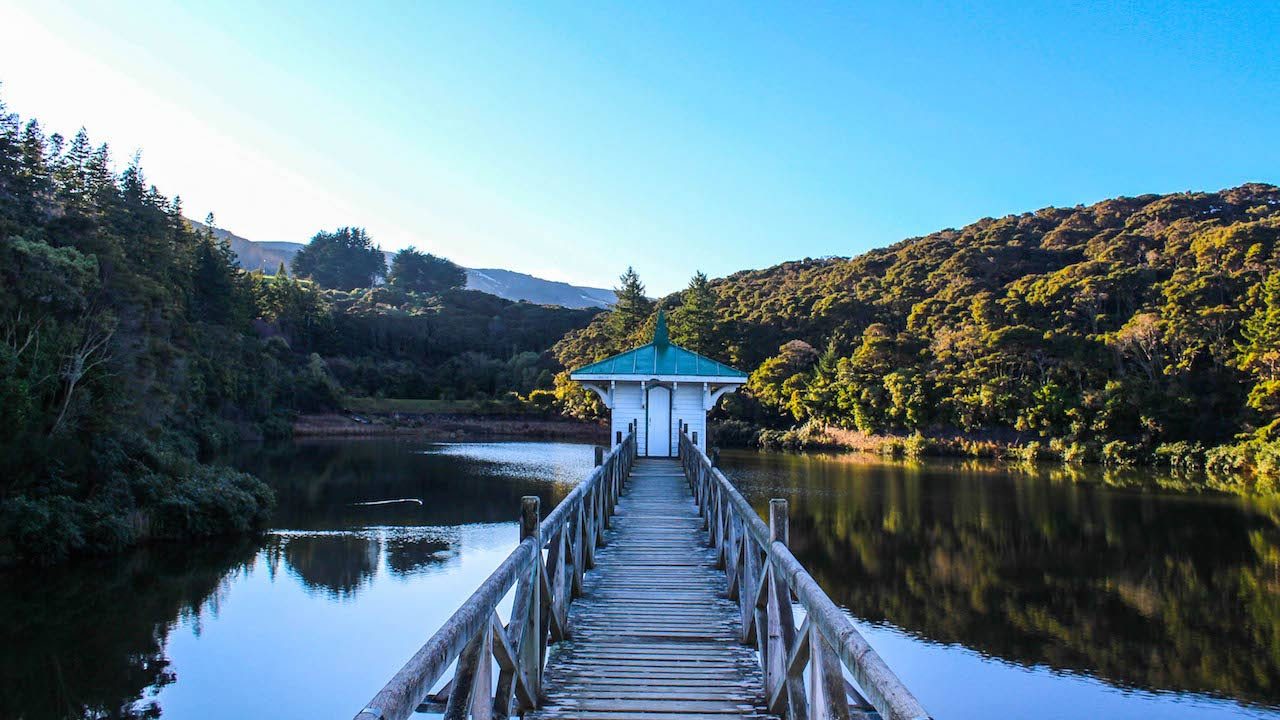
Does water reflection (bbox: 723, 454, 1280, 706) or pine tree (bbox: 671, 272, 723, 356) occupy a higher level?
pine tree (bbox: 671, 272, 723, 356)

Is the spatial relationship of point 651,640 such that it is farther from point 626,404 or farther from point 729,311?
point 729,311

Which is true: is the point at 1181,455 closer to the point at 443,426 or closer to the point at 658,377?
the point at 658,377

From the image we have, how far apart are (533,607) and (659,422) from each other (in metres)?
13.7

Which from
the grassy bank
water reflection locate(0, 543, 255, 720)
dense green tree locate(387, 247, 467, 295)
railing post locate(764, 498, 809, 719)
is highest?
dense green tree locate(387, 247, 467, 295)

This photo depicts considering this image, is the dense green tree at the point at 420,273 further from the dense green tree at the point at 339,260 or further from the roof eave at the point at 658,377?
the roof eave at the point at 658,377

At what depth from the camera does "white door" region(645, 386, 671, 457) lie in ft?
62.1

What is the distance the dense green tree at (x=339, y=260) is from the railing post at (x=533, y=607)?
392 ft

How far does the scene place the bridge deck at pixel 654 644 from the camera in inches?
Answer: 208

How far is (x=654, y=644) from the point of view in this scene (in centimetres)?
662

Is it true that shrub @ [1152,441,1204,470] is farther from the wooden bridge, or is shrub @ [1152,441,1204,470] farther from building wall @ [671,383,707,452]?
the wooden bridge

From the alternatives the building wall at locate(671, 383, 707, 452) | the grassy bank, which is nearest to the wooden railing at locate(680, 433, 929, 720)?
the building wall at locate(671, 383, 707, 452)

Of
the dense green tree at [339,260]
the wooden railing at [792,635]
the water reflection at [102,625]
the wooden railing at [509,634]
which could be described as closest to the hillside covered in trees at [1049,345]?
the wooden railing at [792,635]

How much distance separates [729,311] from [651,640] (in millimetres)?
58156

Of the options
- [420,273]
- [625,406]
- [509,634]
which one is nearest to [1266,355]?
[625,406]
